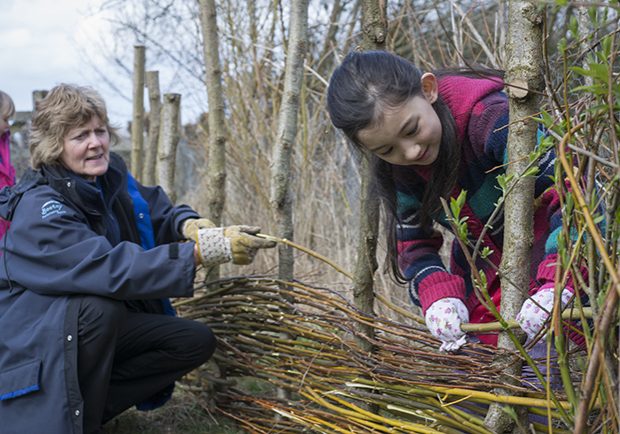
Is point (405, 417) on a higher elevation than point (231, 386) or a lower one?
higher

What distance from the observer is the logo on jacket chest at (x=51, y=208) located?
2797mm

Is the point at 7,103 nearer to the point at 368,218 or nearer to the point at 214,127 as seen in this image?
the point at 214,127

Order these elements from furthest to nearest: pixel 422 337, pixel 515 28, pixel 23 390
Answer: pixel 23 390
pixel 422 337
pixel 515 28

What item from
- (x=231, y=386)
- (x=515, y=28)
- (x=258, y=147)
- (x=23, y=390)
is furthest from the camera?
(x=258, y=147)

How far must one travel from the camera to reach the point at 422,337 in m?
2.28

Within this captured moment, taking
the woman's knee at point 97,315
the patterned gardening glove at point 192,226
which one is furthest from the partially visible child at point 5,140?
the woman's knee at point 97,315

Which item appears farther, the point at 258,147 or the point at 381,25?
the point at 258,147

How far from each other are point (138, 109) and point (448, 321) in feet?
13.5

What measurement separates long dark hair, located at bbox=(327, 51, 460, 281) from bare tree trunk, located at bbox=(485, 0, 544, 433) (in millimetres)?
365

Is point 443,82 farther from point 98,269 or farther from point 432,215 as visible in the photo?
point 98,269

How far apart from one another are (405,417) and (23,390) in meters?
1.35

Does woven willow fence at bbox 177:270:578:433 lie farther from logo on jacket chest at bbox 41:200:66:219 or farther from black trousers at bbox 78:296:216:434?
logo on jacket chest at bbox 41:200:66:219

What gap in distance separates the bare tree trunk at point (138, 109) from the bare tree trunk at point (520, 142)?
4.14m

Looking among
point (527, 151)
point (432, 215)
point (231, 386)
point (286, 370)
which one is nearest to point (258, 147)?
point (231, 386)
